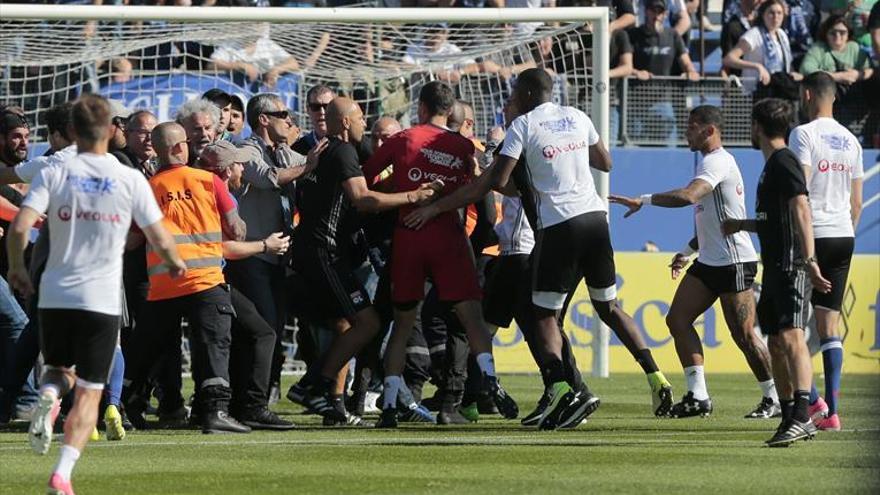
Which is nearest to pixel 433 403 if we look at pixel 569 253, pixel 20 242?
pixel 569 253

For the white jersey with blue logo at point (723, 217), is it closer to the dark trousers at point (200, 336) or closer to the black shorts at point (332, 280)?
the black shorts at point (332, 280)

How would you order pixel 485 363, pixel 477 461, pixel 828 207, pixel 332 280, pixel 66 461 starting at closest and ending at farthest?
pixel 66 461 < pixel 477 461 < pixel 485 363 < pixel 828 207 < pixel 332 280

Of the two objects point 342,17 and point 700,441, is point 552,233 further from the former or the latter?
point 342,17

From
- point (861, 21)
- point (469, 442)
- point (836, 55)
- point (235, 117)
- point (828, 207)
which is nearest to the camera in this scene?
point (469, 442)

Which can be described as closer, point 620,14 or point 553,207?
point 553,207

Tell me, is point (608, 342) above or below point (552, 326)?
below

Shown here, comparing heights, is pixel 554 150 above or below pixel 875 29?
above

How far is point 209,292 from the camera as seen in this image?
1073 cm

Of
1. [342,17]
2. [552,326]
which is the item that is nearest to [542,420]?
[552,326]

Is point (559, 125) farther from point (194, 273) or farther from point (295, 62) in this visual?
point (295, 62)

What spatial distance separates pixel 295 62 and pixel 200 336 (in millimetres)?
7516

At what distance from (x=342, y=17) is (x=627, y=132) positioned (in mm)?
6125

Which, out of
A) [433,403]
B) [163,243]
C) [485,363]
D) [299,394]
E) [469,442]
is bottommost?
[433,403]

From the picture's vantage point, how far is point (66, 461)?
7648 mm
